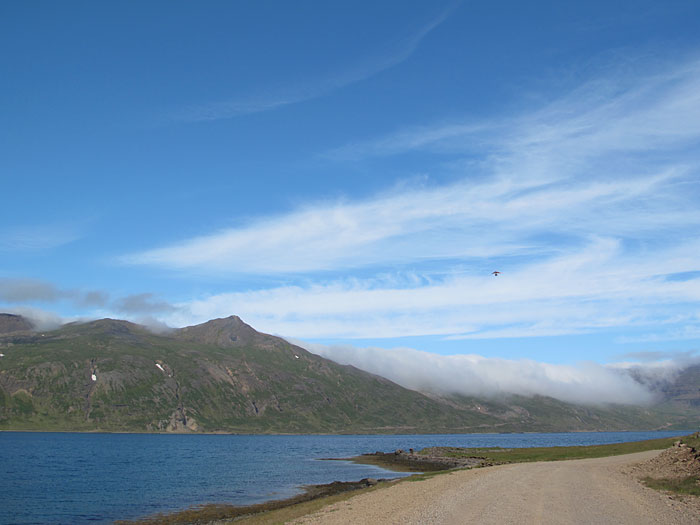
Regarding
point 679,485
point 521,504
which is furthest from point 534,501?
point 679,485

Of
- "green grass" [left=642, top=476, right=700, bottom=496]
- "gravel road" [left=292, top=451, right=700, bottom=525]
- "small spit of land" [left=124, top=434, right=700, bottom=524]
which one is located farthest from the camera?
"green grass" [left=642, top=476, right=700, bottom=496]

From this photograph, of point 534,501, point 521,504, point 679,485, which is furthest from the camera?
point 679,485

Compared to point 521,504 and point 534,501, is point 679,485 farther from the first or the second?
point 521,504

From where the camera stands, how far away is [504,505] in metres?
39.2

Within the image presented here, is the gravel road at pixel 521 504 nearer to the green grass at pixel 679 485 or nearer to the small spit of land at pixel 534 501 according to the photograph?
the small spit of land at pixel 534 501

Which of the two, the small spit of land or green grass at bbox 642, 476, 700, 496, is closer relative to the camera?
the small spit of land

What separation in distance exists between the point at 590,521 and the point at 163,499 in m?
63.2

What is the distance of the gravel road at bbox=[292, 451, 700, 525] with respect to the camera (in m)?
34.3

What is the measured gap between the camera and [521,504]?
129 ft

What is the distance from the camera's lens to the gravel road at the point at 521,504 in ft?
113

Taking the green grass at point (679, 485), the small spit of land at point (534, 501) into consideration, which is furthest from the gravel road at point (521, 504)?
the green grass at point (679, 485)

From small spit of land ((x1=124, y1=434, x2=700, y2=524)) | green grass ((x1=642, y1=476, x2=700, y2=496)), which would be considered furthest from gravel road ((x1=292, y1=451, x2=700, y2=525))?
green grass ((x1=642, y1=476, x2=700, y2=496))

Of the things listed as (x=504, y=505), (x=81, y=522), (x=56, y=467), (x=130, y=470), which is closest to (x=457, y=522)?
(x=504, y=505)

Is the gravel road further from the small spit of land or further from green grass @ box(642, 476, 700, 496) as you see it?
green grass @ box(642, 476, 700, 496)
